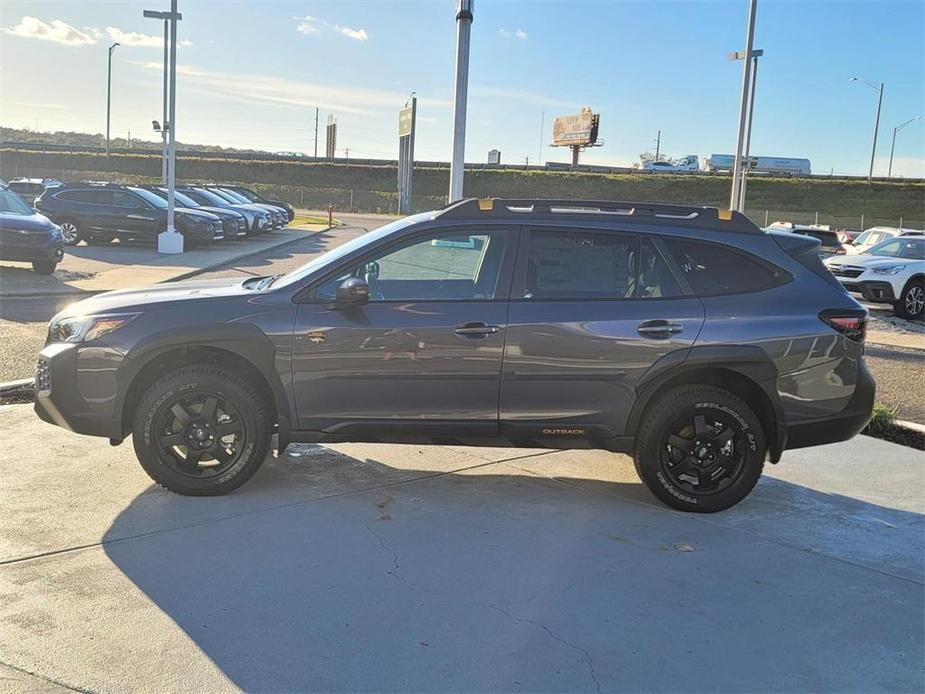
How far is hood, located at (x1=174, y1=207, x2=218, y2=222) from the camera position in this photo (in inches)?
880

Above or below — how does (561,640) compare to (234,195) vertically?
below

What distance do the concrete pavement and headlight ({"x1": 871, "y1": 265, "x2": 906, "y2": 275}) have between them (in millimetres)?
10922

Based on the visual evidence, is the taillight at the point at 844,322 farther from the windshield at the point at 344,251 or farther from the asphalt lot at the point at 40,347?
the asphalt lot at the point at 40,347

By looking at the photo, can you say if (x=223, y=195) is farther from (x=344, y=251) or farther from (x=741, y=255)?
(x=741, y=255)

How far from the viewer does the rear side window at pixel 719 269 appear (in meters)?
4.95

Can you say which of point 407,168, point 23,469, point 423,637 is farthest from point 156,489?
point 407,168

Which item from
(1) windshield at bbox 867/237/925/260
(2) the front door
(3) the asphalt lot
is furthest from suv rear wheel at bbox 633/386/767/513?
(1) windshield at bbox 867/237/925/260

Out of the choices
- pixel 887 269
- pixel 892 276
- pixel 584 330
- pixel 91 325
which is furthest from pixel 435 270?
pixel 887 269

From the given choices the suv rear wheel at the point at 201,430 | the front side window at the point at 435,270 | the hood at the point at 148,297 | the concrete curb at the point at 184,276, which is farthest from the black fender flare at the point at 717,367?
the concrete curb at the point at 184,276

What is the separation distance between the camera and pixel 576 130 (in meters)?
83.4

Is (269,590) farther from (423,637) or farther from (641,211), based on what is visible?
(641,211)

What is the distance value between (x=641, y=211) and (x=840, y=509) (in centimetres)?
223

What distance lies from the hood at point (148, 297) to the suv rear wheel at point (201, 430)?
17.5 inches

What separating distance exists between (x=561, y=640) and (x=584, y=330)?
191 centimetres
